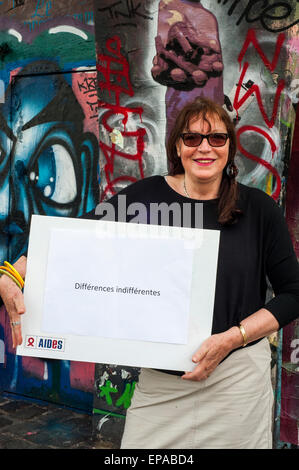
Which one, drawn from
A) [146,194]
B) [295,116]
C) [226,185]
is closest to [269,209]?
[226,185]

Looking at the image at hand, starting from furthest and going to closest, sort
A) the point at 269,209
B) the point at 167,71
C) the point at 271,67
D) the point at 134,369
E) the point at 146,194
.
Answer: the point at 134,369, the point at 167,71, the point at 271,67, the point at 146,194, the point at 269,209

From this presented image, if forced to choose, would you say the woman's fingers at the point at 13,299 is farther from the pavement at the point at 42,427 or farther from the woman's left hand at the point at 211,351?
the pavement at the point at 42,427

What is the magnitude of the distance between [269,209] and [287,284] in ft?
1.07

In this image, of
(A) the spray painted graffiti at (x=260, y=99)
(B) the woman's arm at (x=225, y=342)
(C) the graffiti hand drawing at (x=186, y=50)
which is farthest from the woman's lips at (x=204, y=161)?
(C) the graffiti hand drawing at (x=186, y=50)

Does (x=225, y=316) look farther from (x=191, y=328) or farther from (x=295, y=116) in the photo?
(x=295, y=116)

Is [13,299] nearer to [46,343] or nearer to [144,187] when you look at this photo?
[46,343]

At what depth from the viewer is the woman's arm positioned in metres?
1.97

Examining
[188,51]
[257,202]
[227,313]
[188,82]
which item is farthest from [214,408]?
[188,51]

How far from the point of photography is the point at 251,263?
2.09 metres

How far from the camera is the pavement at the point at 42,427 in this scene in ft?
13.4

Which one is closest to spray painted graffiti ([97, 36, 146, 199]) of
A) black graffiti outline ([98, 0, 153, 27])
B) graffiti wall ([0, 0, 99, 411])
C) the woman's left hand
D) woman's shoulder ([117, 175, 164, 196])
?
black graffiti outline ([98, 0, 153, 27])

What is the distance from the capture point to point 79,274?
6.82 feet

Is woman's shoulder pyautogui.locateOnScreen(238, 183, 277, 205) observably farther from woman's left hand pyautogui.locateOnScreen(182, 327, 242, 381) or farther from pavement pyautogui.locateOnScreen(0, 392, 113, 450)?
pavement pyautogui.locateOnScreen(0, 392, 113, 450)

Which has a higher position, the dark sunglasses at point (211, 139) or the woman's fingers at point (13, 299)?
the dark sunglasses at point (211, 139)
